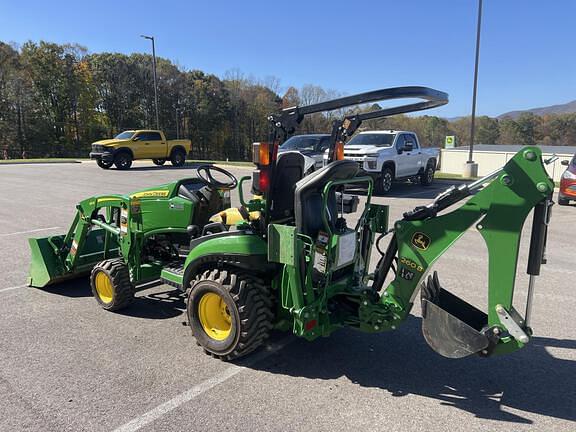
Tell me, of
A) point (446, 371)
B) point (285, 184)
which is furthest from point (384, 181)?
point (446, 371)

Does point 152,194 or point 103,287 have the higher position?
point 152,194

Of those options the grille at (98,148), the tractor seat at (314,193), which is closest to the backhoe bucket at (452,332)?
the tractor seat at (314,193)

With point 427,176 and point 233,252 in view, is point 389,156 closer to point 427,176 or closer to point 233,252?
point 427,176

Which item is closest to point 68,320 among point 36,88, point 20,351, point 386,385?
point 20,351

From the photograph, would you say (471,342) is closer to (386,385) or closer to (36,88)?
(386,385)

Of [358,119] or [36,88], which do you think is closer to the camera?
[358,119]

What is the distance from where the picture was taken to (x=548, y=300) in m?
5.27

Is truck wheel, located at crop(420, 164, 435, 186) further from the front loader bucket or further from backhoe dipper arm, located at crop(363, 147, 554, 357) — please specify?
backhoe dipper arm, located at crop(363, 147, 554, 357)

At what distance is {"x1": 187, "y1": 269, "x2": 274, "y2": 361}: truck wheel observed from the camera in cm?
359

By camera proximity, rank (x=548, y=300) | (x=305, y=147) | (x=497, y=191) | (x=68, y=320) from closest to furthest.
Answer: (x=497, y=191) < (x=68, y=320) < (x=548, y=300) < (x=305, y=147)

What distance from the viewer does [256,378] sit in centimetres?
354

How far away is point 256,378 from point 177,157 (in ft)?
78.1

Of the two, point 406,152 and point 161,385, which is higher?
point 406,152

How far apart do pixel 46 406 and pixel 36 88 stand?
5244cm
